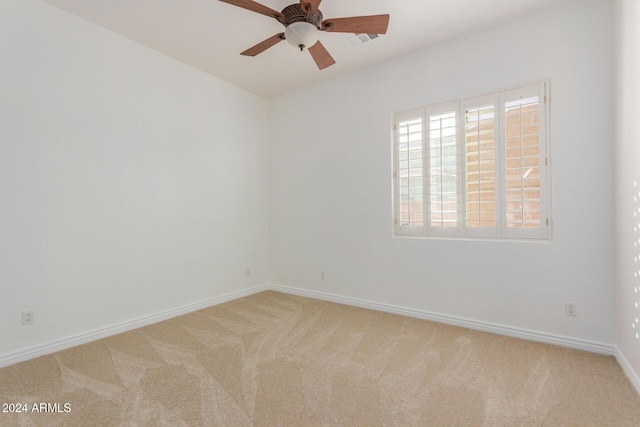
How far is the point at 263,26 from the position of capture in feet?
9.41

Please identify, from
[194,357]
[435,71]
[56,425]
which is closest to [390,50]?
[435,71]

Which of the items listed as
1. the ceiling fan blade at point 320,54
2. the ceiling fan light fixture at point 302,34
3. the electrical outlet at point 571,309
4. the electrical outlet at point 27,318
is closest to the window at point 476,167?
the electrical outlet at point 571,309

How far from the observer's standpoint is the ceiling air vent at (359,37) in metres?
3.02

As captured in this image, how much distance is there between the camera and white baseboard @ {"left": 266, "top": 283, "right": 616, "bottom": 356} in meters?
2.47

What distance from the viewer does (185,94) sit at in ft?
11.9

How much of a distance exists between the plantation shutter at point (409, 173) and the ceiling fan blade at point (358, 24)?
1.32 metres

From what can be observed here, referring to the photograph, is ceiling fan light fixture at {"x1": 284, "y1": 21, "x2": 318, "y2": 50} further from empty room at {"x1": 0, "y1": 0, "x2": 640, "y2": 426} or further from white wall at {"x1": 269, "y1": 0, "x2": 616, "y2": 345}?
white wall at {"x1": 269, "y1": 0, "x2": 616, "y2": 345}

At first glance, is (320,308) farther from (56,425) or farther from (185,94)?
(185,94)

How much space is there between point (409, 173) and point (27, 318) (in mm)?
3728

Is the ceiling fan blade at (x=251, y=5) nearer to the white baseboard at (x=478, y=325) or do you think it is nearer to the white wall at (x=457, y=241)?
the white wall at (x=457, y=241)

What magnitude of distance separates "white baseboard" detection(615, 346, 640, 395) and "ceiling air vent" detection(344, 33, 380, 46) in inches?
131

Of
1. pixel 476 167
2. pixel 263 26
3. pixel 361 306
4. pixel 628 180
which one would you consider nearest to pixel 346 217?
pixel 361 306

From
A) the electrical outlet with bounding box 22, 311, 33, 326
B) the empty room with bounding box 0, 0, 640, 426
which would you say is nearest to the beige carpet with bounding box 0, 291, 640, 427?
the empty room with bounding box 0, 0, 640, 426

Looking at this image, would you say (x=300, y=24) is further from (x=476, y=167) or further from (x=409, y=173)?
(x=476, y=167)
